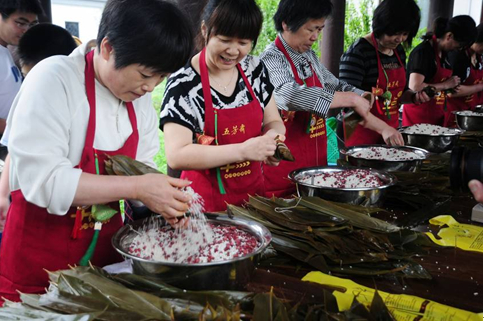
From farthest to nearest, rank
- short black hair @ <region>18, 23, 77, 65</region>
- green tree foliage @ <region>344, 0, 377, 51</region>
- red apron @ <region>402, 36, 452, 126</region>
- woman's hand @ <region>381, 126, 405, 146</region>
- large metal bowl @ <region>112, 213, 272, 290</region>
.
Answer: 1. green tree foliage @ <region>344, 0, 377, 51</region>
2. red apron @ <region>402, 36, 452, 126</region>
3. woman's hand @ <region>381, 126, 405, 146</region>
4. short black hair @ <region>18, 23, 77, 65</region>
5. large metal bowl @ <region>112, 213, 272, 290</region>

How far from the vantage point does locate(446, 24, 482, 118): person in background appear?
614cm

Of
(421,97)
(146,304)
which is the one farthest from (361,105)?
(146,304)

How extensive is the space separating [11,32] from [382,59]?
2.90 m

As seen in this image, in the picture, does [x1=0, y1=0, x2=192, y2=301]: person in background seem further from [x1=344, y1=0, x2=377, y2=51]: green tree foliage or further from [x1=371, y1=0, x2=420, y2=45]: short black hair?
[x1=344, y1=0, x2=377, y2=51]: green tree foliage

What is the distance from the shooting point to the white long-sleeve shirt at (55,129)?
1621mm

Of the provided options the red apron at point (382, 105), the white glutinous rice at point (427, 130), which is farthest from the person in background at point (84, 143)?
the white glutinous rice at point (427, 130)

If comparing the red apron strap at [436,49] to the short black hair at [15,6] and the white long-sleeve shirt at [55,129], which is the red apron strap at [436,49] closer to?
the short black hair at [15,6]

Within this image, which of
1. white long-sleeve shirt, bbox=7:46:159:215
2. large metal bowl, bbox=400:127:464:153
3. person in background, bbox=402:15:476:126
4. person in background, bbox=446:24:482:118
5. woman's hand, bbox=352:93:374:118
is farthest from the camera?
person in background, bbox=446:24:482:118

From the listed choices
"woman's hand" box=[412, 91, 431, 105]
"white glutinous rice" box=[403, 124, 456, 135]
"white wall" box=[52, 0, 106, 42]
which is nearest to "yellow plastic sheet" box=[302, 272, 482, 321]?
"white glutinous rice" box=[403, 124, 456, 135]

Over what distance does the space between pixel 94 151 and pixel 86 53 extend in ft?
1.28

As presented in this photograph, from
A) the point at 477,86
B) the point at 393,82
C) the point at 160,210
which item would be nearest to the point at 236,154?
the point at 160,210

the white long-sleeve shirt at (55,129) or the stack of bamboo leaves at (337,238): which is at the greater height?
the white long-sleeve shirt at (55,129)

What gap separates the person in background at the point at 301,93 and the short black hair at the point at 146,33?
156 centimetres

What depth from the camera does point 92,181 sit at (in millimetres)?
1642
